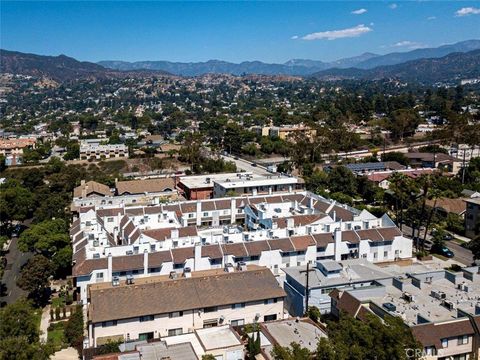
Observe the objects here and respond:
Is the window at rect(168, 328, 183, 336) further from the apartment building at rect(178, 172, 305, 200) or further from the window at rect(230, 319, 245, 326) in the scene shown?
the apartment building at rect(178, 172, 305, 200)

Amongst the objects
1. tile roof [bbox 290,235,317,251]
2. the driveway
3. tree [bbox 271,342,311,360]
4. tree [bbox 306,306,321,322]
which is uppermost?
tree [bbox 271,342,311,360]

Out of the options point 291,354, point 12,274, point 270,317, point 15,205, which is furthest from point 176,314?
point 15,205

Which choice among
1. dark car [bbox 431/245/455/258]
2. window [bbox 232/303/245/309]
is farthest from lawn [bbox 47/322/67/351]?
dark car [bbox 431/245/455/258]

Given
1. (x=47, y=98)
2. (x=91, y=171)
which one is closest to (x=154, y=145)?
(x=91, y=171)

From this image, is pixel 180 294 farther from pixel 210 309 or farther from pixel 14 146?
pixel 14 146

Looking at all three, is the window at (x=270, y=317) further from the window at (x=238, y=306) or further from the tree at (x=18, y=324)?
the tree at (x=18, y=324)

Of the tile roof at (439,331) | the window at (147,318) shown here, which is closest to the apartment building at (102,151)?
the window at (147,318)
